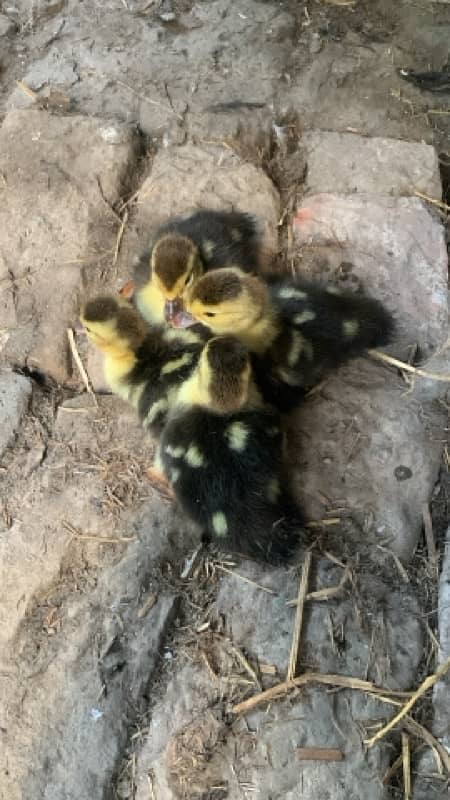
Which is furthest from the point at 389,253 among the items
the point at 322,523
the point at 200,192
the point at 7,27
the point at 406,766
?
the point at 7,27

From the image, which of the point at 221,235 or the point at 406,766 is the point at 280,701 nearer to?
the point at 406,766

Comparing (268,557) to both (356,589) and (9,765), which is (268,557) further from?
(9,765)

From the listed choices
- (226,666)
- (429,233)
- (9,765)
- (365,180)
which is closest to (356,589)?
(226,666)

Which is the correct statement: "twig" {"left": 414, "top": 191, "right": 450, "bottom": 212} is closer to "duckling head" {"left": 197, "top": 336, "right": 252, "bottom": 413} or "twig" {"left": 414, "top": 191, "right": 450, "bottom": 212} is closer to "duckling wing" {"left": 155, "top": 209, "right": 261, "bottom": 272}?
"duckling wing" {"left": 155, "top": 209, "right": 261, "bottom": 272}

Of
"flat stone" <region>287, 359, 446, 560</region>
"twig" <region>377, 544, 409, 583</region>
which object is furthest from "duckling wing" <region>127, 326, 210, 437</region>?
"twig" <region>377, 544, 409, 583</region>

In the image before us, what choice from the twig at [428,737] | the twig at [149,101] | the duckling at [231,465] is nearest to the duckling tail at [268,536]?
the duckling at [231,465]

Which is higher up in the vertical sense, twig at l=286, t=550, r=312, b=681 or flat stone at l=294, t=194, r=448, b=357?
flat stone at l=294, t=194, r=448, b=357
